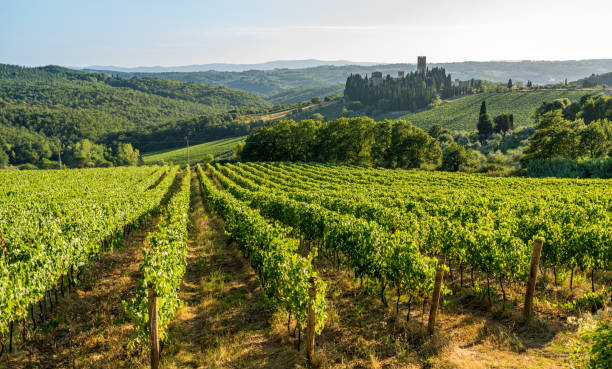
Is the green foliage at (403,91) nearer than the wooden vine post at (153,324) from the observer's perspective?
No

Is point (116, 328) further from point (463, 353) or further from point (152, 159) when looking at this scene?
point (152, 159)

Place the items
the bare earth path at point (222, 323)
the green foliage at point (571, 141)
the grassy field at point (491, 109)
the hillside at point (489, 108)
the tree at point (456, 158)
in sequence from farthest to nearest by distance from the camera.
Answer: the hillside at point (489, 108) → the grassy field at point (491, 109) → the tree at point (456, 158) → the green foliage at point (571, 141) → the bare earth path at point (222, 323)

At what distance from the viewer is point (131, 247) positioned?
18266 millimetres

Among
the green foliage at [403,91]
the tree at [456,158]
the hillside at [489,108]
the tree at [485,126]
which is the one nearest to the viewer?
the tree at [456,158]

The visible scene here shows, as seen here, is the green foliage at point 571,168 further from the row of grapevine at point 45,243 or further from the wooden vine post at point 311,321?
the row of grapevine at point 45,243

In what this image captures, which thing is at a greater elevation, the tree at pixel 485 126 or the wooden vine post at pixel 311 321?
the tree at pixel 485 126

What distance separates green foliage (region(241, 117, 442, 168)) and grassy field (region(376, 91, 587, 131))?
146ft

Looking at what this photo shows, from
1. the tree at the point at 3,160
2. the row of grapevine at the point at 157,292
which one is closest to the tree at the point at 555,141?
the row of grapevine at the point at 157,292

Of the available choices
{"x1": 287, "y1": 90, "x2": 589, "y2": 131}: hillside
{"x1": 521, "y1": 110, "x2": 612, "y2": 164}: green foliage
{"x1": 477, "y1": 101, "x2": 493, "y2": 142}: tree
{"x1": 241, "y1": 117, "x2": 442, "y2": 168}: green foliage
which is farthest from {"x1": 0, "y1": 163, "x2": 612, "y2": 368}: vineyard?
{"x1": 287, "y1": 90, "x2": 589, "y2": 131}: hillside

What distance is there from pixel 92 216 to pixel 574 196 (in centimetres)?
2824

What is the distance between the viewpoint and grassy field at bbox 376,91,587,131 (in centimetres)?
10362

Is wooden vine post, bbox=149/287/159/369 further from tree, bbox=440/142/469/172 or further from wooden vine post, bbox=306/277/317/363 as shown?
tree, bbox=440/142/469/172

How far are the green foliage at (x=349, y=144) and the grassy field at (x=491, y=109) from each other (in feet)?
146

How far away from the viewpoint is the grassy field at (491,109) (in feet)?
340
